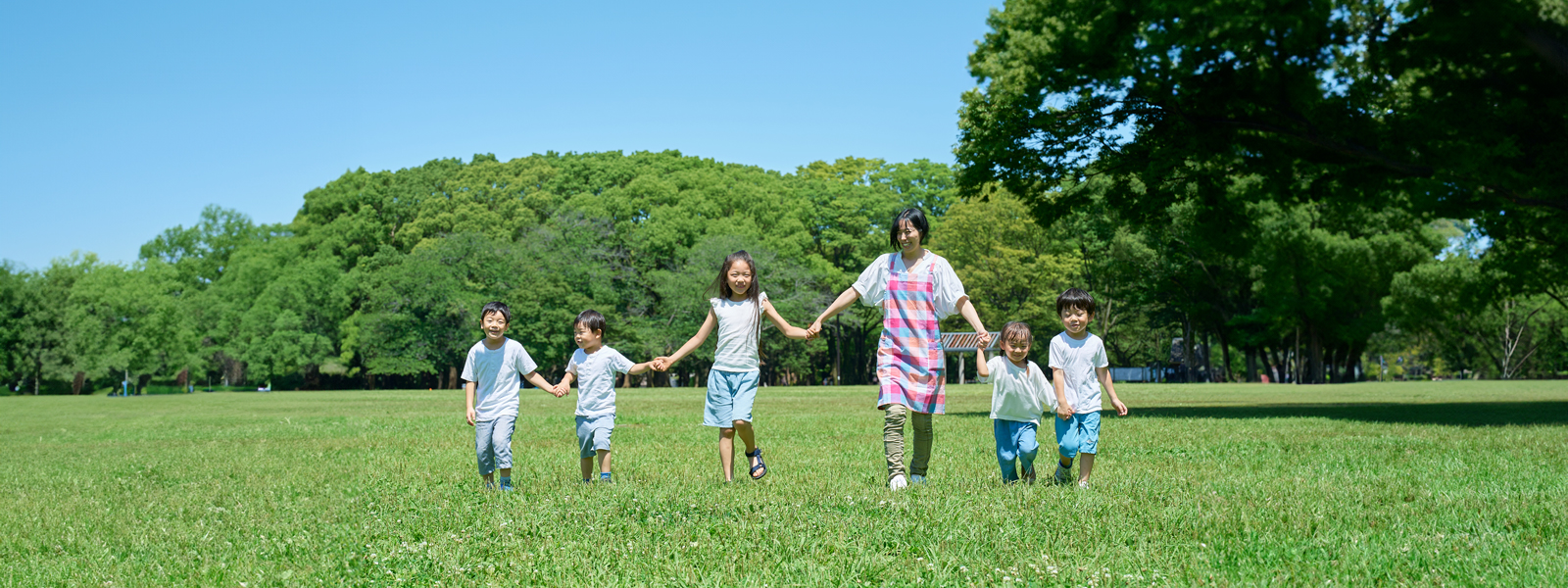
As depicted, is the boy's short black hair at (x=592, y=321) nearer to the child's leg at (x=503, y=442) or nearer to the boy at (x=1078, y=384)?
the child's leg at (x=503, y=442)

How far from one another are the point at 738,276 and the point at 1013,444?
235cm

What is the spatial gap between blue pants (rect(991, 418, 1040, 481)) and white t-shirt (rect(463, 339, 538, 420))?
143 inches

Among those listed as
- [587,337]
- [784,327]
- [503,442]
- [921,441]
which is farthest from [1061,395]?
[503,442]

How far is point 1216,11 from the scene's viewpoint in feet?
51.3

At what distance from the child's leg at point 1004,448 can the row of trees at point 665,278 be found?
44.9m

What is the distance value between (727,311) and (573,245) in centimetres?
5094

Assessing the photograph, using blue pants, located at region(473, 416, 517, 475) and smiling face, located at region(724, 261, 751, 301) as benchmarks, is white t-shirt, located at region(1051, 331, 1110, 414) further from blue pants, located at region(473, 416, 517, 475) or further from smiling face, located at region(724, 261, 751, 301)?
blue pants, located at region(473, 416, 517, 475)

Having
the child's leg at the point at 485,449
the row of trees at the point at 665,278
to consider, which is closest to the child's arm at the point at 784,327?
the child's leg at the point at 485,449

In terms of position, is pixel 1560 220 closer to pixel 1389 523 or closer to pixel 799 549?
pixel 1389 523

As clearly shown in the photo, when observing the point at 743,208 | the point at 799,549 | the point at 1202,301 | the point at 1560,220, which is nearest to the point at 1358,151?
the point at 1560,220

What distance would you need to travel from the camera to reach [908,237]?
24.5 ft

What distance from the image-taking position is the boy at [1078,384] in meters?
7.41

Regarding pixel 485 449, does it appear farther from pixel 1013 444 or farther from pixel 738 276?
pixel 1013 444

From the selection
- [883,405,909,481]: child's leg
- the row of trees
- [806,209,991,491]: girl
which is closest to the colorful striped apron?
[806,209,991,491]: girl
